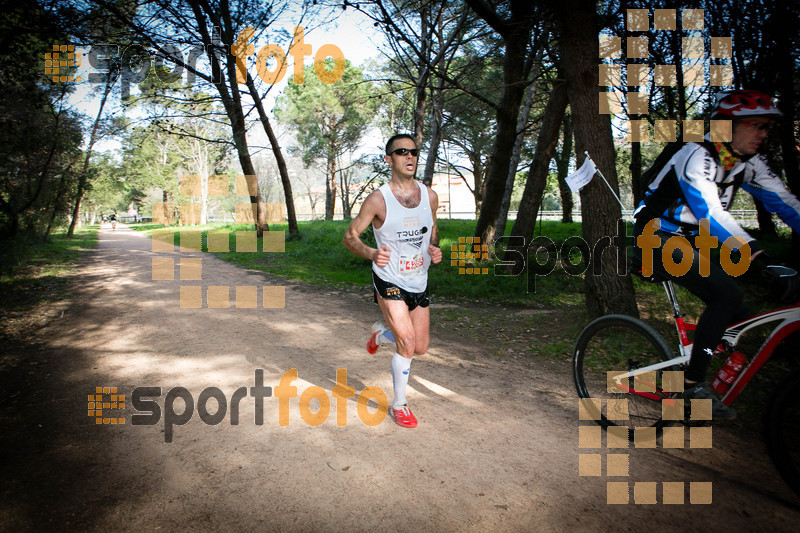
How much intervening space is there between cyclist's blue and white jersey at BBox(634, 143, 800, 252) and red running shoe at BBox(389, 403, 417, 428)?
2.66 metres

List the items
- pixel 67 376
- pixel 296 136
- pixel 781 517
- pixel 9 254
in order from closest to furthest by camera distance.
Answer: pixel 781 517
pixel 67 376
pixel 9 254
pixel 296 136

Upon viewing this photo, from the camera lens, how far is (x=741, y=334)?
9.91 feet

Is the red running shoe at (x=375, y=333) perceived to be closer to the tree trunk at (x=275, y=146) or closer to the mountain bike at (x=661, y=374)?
the mountain bike at (x=661, y=374)

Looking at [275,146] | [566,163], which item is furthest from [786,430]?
[566,163]

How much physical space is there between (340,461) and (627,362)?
2.46 metres

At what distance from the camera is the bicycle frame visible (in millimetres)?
2814

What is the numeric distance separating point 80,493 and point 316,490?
157 centimetres

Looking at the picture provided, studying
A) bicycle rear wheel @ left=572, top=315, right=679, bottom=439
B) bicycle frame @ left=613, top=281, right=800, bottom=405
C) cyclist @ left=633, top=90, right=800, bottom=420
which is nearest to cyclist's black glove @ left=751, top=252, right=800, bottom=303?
cyclist @ left=633, top=90, right=800, bottom=420

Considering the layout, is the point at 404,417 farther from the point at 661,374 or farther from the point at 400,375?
the point at 661,374

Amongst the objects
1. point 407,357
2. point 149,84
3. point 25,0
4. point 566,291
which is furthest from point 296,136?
point 407,357

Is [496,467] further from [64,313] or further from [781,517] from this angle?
[64,313]

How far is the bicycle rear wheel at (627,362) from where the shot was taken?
3357 millimetres

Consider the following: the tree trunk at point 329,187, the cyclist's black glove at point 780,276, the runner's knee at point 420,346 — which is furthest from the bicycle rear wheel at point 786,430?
the tree trunk at point 329,187

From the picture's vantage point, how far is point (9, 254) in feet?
30.9
